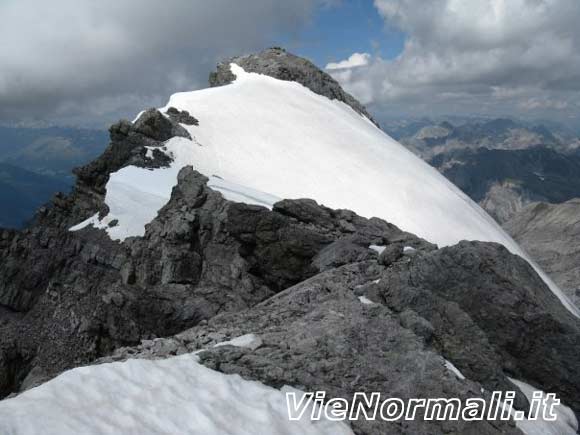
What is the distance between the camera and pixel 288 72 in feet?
210

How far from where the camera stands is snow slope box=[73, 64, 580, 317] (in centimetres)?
3406

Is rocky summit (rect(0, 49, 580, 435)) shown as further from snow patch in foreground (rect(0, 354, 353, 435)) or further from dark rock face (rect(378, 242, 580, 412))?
snow patch in foreground (rect(0, 354, 353, 435))

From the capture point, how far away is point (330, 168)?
43875 mm

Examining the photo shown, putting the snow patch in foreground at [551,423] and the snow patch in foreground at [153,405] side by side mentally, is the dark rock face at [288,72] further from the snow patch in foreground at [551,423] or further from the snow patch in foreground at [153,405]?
the snow patch in foreground at [153,405]

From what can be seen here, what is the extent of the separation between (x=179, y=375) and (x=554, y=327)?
1374cm

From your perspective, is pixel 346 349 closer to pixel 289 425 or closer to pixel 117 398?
pixel 289 425

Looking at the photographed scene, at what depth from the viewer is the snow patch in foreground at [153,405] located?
786 centimetres

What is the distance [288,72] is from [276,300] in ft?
173

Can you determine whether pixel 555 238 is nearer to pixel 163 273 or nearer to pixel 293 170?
pixel 293 170

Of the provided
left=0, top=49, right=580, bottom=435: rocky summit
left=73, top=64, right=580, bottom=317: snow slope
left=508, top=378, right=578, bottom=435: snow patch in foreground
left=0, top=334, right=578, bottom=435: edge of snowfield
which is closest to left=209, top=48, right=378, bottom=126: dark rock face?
left=73, top=64, right=580, bottom=317: snow slope

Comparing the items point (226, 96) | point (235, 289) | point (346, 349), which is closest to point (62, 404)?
point (346, 349)

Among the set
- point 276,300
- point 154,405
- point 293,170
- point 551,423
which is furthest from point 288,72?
point 154,405

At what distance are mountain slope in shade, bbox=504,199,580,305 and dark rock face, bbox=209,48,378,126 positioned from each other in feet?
196

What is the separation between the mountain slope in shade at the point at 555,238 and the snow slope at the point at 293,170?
57.0 meters
